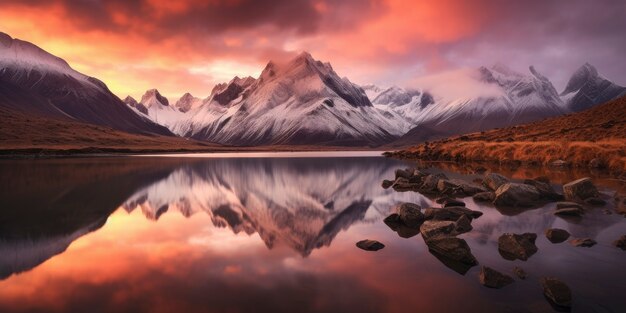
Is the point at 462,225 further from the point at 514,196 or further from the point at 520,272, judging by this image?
the point at 514,196

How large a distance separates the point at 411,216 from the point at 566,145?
64.2 m

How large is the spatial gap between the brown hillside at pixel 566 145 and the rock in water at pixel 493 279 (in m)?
56.8

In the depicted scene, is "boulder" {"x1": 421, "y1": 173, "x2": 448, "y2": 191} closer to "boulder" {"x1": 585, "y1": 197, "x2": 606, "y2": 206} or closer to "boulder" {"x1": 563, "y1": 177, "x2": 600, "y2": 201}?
"boulder" {"x1": 563, "y1": 177, "x2": 600, "y2": 201}

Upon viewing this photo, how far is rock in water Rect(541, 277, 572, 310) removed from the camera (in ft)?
43.2

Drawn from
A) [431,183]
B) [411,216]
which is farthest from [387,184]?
[411,216]

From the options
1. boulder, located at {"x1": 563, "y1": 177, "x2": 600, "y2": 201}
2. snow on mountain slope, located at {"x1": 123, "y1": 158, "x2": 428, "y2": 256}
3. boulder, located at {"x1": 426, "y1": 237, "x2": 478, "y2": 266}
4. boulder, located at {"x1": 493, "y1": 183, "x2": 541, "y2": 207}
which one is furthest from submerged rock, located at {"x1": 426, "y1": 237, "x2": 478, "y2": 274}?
boulder, located at {"x1": 563, "y1": 177, "x2": 600, "y2": 201}

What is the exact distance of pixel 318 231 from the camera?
2612 cm

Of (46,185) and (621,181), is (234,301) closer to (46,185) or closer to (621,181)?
(46,185)

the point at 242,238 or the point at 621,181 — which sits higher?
the point at 621,181

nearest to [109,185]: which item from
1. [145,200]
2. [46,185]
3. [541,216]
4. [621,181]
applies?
[46,185]

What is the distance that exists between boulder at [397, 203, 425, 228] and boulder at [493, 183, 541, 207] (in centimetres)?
1061

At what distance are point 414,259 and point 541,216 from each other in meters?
15.2

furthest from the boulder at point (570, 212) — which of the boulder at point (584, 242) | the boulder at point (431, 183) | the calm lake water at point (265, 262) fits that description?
the boulder at point (431, 183)

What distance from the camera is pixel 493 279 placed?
15.2m
